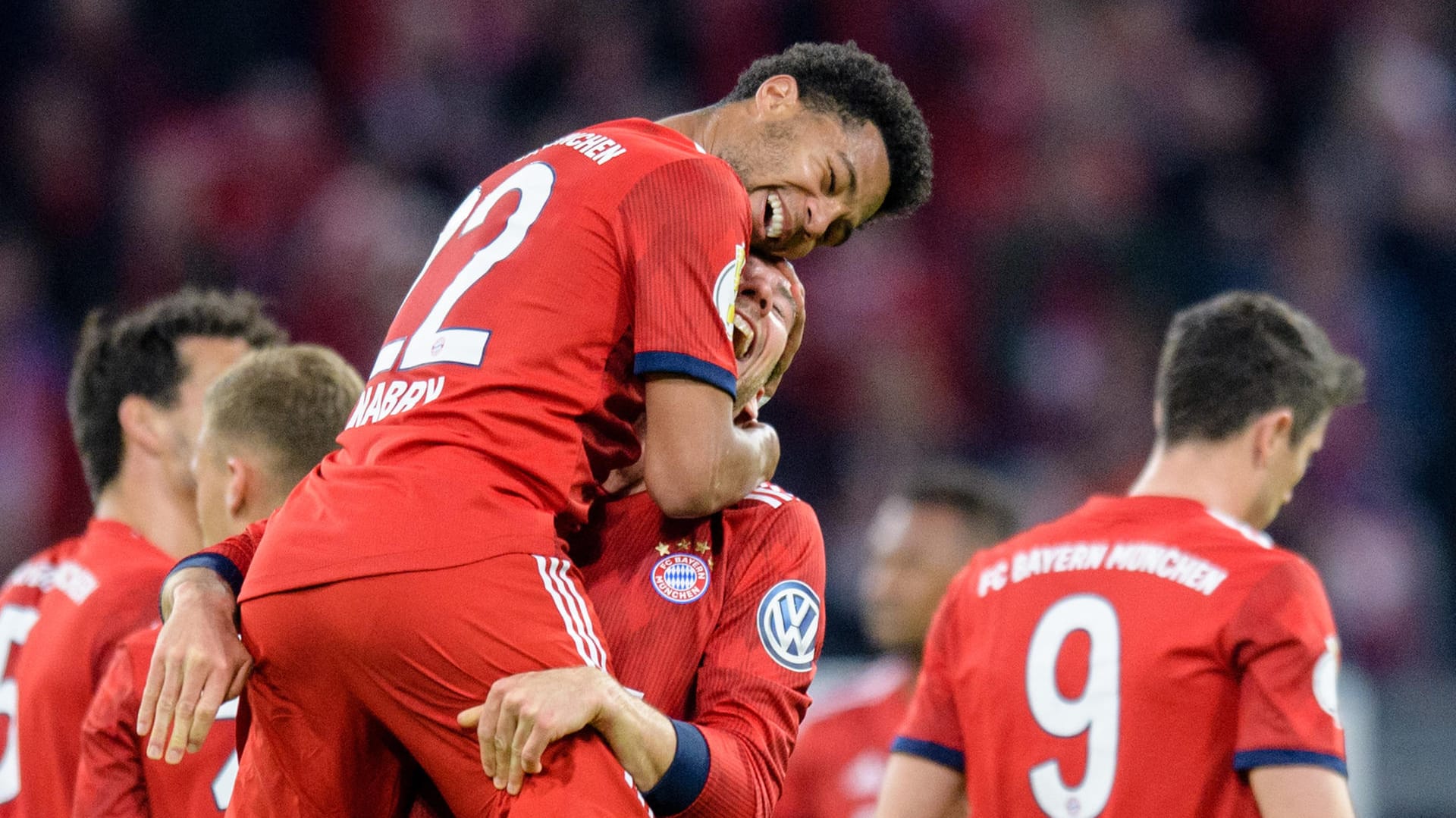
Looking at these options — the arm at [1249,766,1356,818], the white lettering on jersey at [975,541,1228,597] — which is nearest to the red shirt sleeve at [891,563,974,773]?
the white lettering on jersey at [975,541,1228,597]

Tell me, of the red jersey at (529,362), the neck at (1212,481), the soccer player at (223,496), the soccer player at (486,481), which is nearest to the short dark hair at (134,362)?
the soccer player at (223,496)

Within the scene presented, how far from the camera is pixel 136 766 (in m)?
3.37

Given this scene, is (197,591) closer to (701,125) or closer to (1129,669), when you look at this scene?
(701,125)

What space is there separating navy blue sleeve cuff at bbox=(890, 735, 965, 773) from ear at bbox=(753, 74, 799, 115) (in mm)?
1650

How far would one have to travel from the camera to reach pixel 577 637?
2652 millimetres

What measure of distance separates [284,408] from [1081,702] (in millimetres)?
1906

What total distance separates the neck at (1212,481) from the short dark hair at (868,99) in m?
1.03

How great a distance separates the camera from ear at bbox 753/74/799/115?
3365 mm

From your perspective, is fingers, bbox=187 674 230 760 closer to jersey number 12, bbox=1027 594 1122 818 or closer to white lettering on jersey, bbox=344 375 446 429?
white lettering on jersey, bbox=344 375 446 429

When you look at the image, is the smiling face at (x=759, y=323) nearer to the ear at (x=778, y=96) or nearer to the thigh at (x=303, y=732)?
the ear at (x=778, y=96)

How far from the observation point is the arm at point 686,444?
9.10 feet

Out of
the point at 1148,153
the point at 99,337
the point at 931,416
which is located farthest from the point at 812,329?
the point at 99,337

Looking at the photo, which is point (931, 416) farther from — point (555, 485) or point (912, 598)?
point (555, 485)

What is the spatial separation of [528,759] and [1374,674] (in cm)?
763
